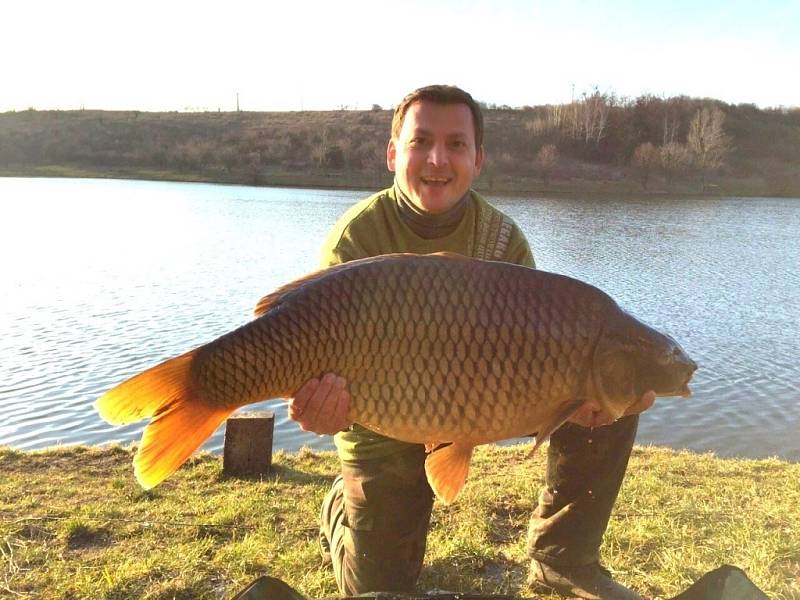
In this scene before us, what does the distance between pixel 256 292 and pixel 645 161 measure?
34.1 m

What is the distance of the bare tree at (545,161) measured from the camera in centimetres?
3694

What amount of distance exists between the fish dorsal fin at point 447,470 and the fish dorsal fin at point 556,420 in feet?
0.70

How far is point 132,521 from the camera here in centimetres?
266

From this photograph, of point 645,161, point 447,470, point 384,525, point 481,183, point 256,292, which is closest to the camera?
point 447,470

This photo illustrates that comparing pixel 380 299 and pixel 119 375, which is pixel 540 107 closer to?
pixel 119 375

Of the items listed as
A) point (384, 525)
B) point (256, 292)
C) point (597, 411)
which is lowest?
point (256, 292)

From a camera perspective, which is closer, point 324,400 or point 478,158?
point 324,400

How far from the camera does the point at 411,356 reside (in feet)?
5.16

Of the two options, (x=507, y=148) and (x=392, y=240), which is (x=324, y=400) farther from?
(x=507, y=148)

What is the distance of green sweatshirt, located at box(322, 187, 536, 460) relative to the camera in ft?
7.06

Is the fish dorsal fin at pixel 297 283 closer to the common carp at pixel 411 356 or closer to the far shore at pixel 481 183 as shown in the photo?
the common carp at pixel 411 356

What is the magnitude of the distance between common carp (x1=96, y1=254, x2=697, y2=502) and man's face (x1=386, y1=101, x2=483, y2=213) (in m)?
0.56

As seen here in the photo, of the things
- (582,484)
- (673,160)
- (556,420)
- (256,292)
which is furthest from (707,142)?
(556,420)

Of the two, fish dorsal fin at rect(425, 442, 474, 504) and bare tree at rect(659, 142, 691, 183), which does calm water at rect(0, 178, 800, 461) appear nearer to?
fish dorsal fin at rect(425, 442, 474, 504)
